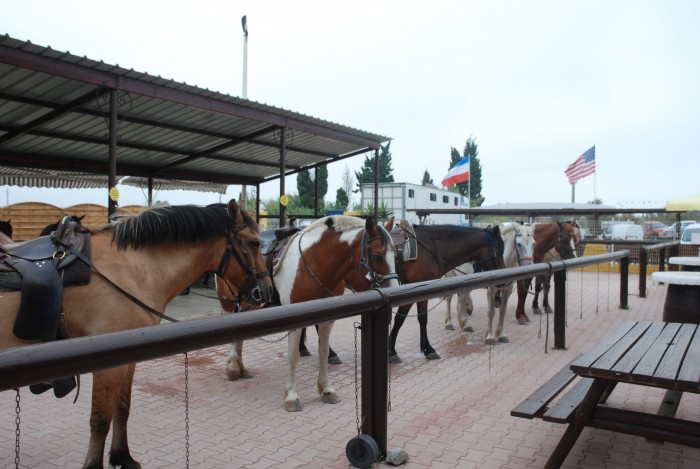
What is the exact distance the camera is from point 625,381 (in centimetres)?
260

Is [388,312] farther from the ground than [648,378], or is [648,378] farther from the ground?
[388,312]

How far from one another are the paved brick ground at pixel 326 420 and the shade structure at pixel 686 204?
1003cm

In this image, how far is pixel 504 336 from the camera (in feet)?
23.7

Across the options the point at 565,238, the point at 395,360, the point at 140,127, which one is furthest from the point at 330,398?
the point at 140,127

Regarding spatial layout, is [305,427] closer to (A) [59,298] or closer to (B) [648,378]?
(A) [59,298]

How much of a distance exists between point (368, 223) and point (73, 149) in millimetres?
9584

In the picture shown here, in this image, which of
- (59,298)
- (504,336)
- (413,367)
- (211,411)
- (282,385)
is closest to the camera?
(59,298)

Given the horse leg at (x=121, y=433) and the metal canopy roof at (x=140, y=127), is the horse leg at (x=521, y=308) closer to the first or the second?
the metal canopy roof at (x=140, y=127)

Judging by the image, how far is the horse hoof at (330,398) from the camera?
4534 millimetres

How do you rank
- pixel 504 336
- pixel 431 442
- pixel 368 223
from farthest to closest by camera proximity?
pixel 504 336 → pixel 368 223 → pixel 431 442

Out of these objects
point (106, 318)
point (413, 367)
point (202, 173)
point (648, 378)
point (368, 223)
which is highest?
point (202, 173)

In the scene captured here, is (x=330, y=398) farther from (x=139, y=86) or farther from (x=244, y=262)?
(x=139, y=86)

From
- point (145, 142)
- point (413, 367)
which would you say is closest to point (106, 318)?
point (413, 367)

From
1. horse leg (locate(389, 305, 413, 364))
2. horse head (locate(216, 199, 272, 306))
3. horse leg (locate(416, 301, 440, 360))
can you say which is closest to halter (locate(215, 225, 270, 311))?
horse head (locate(216, 199, 272, 306))
